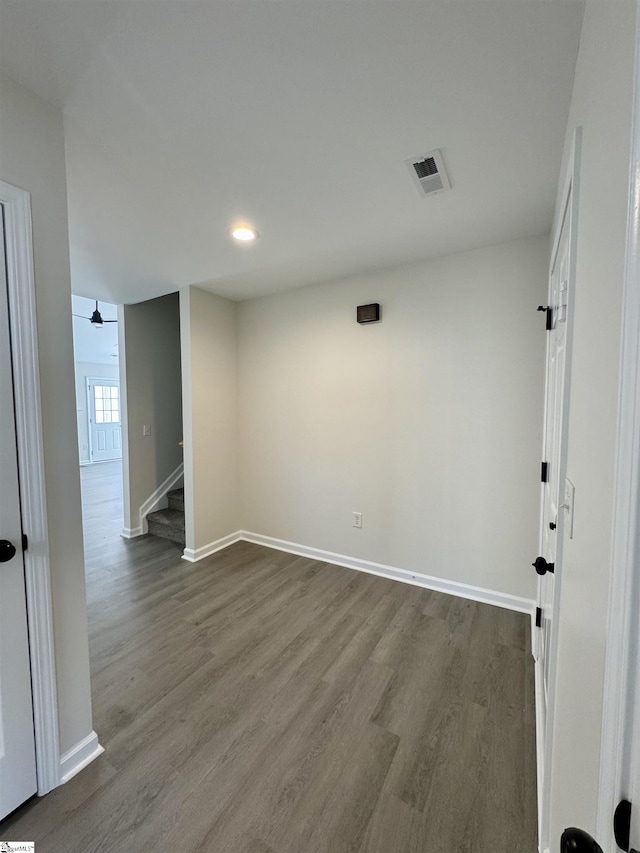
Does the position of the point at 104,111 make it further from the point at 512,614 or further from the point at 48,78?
the point at 512,614

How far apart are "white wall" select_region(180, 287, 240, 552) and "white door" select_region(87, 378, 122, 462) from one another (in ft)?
21.0

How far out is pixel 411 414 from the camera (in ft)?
9.02

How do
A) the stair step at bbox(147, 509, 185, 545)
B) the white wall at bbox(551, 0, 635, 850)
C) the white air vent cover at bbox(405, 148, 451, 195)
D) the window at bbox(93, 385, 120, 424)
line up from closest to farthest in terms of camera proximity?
the white wall at bbox(551, 0, 635, 850) < the white air vent cover at bbox(405, 148, 451, 195) < the stair step at bbox(147, 509, 185, 545) < the window at bbox(93, 385, 120, 424)

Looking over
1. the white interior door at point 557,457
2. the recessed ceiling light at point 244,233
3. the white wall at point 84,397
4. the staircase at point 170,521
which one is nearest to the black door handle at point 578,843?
the white interior door at point 557,457

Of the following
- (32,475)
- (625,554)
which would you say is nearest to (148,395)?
(32,475)

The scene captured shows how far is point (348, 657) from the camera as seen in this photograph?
2.00 m

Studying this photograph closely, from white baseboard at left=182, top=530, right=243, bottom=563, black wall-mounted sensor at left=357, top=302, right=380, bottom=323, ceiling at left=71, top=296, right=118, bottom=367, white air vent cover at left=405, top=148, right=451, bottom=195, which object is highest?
ceiling at left=71, top=296, right=118, bottom=367

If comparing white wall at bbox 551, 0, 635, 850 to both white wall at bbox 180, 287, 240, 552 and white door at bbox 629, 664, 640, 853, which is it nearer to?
white door at bbox 629, 664, 640, 853

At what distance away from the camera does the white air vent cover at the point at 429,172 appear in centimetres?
152

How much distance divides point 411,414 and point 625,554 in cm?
239

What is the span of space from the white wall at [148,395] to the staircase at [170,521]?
192mm

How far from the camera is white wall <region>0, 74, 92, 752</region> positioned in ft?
3.91

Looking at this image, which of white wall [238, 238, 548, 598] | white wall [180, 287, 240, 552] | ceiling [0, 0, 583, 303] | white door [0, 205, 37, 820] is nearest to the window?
white wall [180, 287, 240, 552]

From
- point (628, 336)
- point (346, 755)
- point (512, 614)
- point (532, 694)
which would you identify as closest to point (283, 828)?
point (346, 755)
